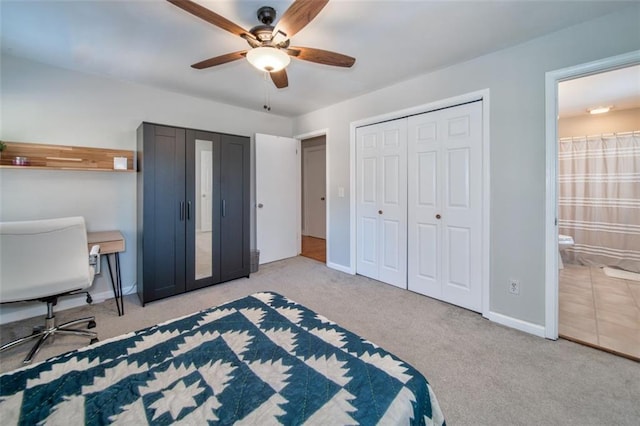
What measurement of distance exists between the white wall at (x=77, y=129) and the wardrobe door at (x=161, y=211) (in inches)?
16.3

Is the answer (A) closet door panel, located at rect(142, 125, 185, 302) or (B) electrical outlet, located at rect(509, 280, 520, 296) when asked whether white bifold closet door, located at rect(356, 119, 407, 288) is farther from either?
(A) closet door panel, located at rect(142, 125, 185, 302)

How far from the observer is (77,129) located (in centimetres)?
285

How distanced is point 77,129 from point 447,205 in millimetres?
3990

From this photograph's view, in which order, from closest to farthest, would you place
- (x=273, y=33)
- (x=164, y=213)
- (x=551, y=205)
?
1. (x=273, y=33)
2. (x=551, y=205)
3. (x=164, y=213)

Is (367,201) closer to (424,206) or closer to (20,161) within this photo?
(424,206)

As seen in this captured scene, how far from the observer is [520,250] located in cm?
236

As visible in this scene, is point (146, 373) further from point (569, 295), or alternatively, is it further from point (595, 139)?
point (595, 139)

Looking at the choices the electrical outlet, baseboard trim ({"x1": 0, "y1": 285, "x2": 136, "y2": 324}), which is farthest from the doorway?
the electrical outlet

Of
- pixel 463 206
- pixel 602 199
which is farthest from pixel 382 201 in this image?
pixel 602 199

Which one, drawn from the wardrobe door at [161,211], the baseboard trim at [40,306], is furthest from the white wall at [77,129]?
the wardrobe door at [161,211]

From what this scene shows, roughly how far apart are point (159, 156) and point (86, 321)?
168 cm

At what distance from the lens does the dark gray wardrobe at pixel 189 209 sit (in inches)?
112

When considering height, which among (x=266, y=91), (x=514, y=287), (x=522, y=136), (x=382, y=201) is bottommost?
(x=514, y=287)

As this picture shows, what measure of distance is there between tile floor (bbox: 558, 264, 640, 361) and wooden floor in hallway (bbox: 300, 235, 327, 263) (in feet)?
9.93
